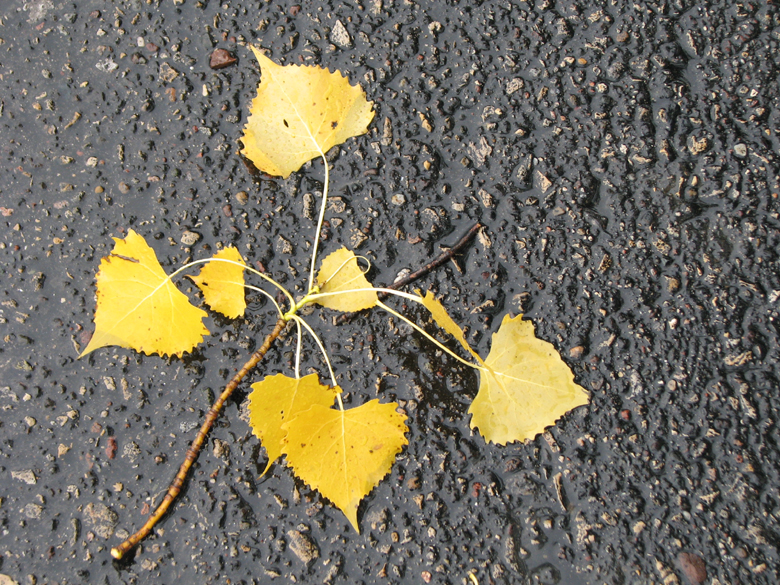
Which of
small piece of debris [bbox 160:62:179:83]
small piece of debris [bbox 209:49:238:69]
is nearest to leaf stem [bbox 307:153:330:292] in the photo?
small piece of debris [bbox 209:49:238:69]

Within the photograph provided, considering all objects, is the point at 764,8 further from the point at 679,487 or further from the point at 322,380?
the point at 322,380

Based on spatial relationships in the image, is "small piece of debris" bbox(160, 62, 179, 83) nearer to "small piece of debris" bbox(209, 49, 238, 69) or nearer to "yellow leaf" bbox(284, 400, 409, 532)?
"small piece of debris" bbox(209, 49, 238, 69)

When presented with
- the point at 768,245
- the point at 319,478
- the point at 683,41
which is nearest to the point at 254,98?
the point at 319,478

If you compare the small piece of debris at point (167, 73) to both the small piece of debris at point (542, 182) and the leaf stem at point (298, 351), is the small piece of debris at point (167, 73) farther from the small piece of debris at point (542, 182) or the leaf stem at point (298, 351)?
the small piece of debris at point (542, 182)

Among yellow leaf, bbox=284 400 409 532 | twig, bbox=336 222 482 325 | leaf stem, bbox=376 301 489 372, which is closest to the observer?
yellow leaf, bbox=284 400 409 532

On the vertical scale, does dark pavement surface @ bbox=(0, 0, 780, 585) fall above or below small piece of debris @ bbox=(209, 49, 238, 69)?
below

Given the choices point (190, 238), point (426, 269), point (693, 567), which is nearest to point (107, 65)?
point (190, 238)

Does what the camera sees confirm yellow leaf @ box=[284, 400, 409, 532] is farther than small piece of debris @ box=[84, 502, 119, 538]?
No
